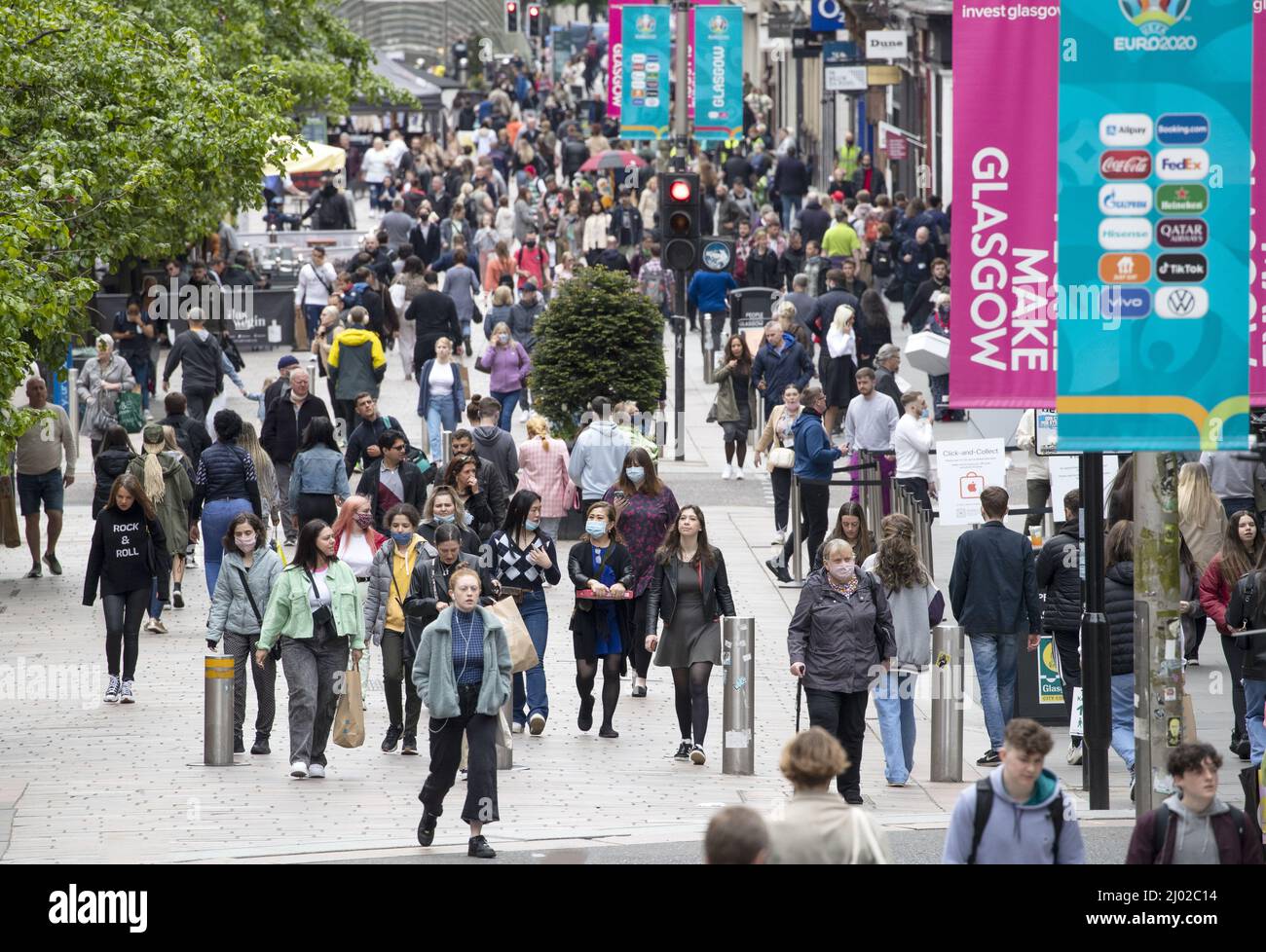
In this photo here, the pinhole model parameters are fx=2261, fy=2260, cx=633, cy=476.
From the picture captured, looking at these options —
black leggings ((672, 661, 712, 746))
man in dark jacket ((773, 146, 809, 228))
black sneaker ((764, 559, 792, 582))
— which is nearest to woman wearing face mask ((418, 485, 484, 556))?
black leggings ((672, 661, 712, 746))

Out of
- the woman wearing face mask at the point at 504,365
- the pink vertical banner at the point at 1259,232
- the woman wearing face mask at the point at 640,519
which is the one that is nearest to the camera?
the pink vertical banner at the point at 1259,232

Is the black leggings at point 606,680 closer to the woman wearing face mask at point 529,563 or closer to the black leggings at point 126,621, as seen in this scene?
the woman wearing face mask at point 529,563

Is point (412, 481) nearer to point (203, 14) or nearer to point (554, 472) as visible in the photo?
point (554, 472)

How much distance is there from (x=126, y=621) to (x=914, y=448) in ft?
23.9

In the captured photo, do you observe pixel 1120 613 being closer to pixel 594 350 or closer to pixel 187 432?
pixel 187 432

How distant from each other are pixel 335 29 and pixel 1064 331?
28.6 meters

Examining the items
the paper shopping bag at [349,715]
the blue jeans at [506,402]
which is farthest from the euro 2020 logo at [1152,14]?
the blue jeans at [506,402]

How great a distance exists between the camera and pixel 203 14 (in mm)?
31125

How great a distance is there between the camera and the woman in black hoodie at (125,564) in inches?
579

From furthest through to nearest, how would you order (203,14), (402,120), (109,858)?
(402,120)
(203,14)
(109,858)

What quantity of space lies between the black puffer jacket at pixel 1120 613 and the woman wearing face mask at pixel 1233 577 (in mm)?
764

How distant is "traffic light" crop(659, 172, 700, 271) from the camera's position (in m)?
24.6

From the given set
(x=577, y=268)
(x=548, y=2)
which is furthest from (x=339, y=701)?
(x=548, y=2)

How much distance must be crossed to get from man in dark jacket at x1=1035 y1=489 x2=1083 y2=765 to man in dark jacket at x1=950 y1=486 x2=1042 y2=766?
0.44 feet
